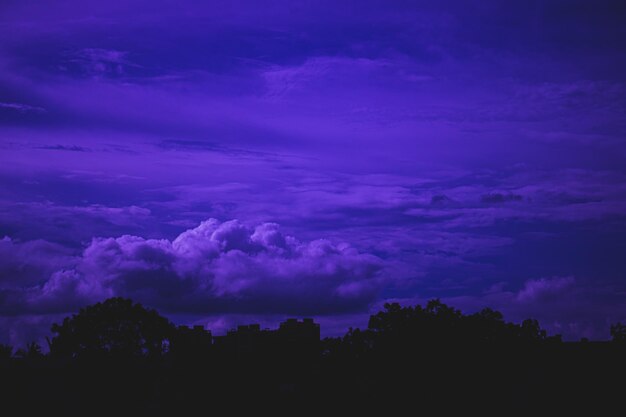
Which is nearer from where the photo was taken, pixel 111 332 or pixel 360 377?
pixel 360 377

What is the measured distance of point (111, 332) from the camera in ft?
240

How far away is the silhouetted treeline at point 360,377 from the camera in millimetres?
42531

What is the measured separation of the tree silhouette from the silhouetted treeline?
17649 mm

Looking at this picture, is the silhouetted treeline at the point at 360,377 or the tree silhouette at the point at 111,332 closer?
the silhouetted treeline at the point at 360,377

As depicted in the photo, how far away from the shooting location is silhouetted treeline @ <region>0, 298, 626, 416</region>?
42.5 m

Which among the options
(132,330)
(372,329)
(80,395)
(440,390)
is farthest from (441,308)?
(132,330)

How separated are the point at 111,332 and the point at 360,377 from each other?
3472cm

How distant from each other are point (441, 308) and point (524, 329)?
24348 mm

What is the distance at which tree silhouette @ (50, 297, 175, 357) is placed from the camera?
71688 millimetres

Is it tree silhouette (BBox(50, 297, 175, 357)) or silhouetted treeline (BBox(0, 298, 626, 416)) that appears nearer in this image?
silhouetted treeline (BBox(0, 298, 626, 416))

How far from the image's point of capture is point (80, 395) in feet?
155

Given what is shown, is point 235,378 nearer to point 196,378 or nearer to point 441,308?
point 196,378

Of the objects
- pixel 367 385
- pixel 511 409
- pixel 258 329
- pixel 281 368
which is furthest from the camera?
pixel 258 329

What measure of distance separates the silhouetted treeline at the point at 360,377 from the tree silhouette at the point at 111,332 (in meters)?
17.6
